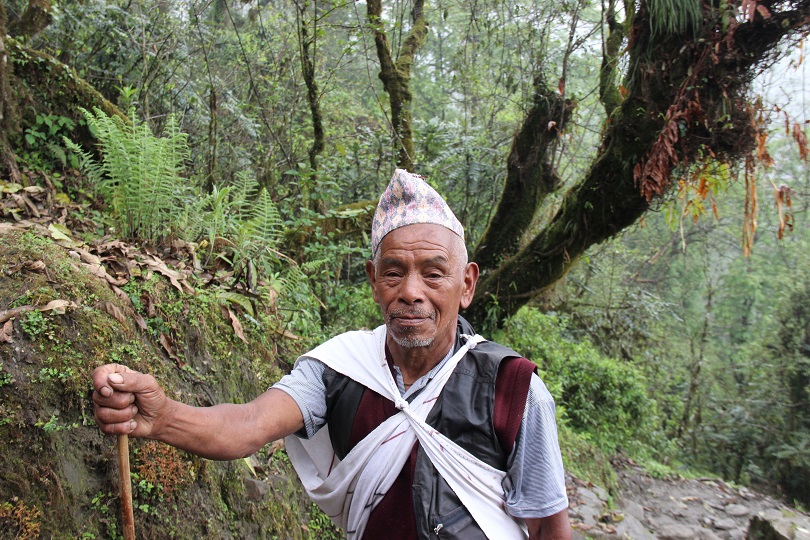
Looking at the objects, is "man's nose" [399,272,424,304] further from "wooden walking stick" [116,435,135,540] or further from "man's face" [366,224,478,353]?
"wooden walking stick" [116,435,135,540]

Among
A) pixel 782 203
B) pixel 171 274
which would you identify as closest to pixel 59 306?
pixel 171 274

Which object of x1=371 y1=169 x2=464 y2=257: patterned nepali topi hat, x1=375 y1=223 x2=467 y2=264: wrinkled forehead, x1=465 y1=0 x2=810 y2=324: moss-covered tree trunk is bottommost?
x1=375 y1=223 x2=467 y2=264: wrinkled forehead

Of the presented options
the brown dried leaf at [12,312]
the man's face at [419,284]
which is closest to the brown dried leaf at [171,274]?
the brown dried leaf at [12,312]

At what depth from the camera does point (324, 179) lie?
6879mm

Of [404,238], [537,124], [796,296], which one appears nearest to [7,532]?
[404,238]

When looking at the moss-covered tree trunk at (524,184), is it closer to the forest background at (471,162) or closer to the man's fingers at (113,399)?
the forest background at (471,162)

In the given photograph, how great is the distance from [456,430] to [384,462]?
0.28m

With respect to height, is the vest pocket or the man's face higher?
the man's face

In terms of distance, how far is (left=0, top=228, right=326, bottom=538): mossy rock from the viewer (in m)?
2.08

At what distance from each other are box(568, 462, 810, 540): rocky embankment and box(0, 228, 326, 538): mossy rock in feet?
12.1

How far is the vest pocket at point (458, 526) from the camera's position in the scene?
1.91 metres

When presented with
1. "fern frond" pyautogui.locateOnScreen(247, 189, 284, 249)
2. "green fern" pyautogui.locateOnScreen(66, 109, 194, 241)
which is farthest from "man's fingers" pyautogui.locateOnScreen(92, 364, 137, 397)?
"fern frond" pyautogui.locateOnScreen(247, 189, 284, 249)

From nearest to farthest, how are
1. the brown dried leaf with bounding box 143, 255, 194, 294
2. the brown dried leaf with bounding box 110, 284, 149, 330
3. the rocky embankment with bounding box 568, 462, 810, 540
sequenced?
the brown dried leaf with bounding box 110, 284, 149, 330
the brown dried leaf with bounding box 143, 255, 194, 294
the rocky embankment with bounding box 568, 462, 810, 540

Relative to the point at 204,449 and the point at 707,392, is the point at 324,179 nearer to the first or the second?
the point at 204,449
